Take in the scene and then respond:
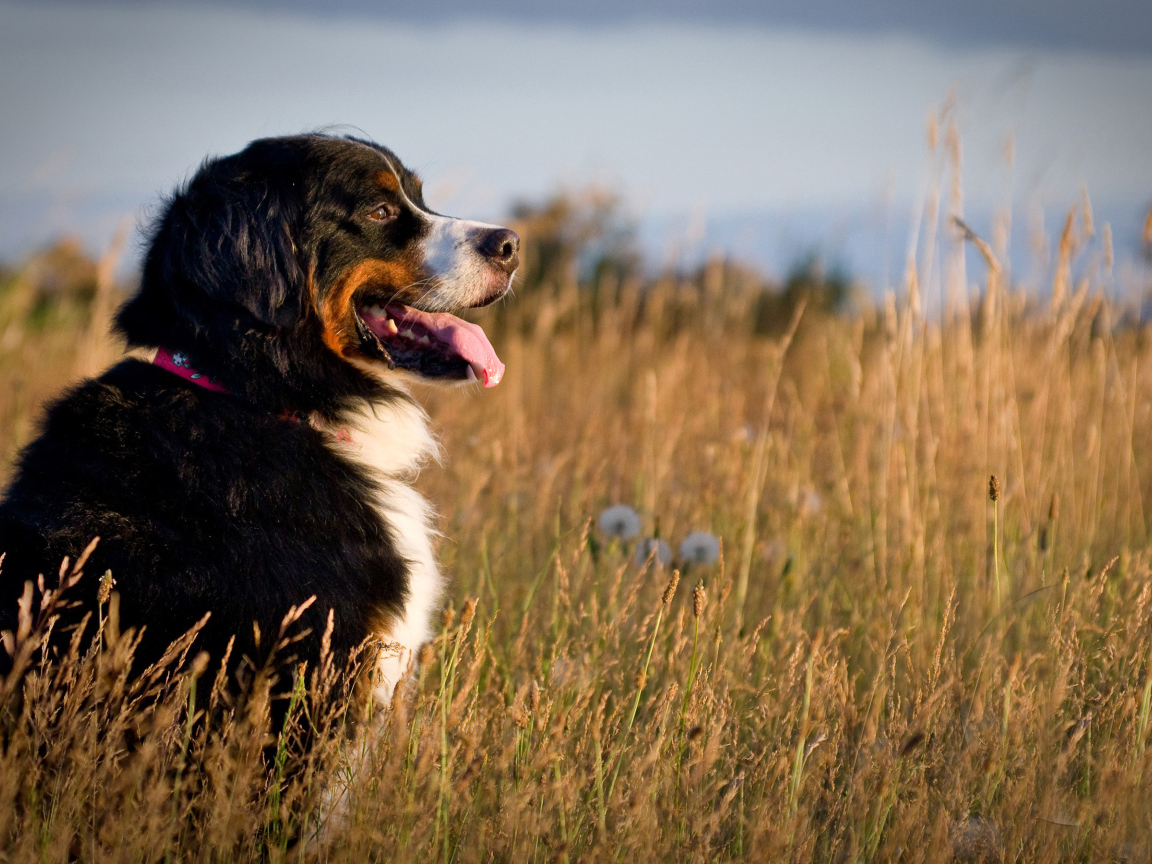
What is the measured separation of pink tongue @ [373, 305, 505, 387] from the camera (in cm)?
251

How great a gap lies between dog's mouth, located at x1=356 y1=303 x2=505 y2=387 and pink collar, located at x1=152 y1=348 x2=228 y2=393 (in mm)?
515

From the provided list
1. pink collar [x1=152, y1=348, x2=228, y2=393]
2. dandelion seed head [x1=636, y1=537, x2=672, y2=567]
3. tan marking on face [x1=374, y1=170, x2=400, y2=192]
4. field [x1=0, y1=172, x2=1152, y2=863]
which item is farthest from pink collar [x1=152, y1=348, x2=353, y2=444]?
dandelion seed head [x1=636, y1=537, x2=672, y2=567]

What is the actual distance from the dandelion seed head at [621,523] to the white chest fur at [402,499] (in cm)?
64

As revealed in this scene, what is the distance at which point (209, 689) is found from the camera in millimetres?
1795

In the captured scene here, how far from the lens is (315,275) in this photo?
7.68 ft

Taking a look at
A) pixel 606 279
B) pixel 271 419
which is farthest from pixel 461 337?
pixel 606 279

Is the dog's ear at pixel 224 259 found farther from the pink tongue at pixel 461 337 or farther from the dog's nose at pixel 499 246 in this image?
the dog's nose at pixel 499 246

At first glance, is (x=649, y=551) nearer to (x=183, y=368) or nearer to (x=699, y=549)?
(x=699, y=549)

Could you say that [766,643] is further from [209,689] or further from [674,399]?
[674,399]

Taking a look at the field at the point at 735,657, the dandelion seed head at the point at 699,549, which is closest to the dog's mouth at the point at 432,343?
the field at the point at 735,657

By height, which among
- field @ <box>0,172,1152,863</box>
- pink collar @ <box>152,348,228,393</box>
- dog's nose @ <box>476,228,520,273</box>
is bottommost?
field @ <box>0,172,1152,863</box>

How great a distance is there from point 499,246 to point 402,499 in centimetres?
81

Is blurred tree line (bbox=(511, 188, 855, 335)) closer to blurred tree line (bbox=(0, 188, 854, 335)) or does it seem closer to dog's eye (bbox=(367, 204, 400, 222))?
blurred tree line (bbox=(0, 188, 854, 335))

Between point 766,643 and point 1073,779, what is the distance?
86 centimetres
